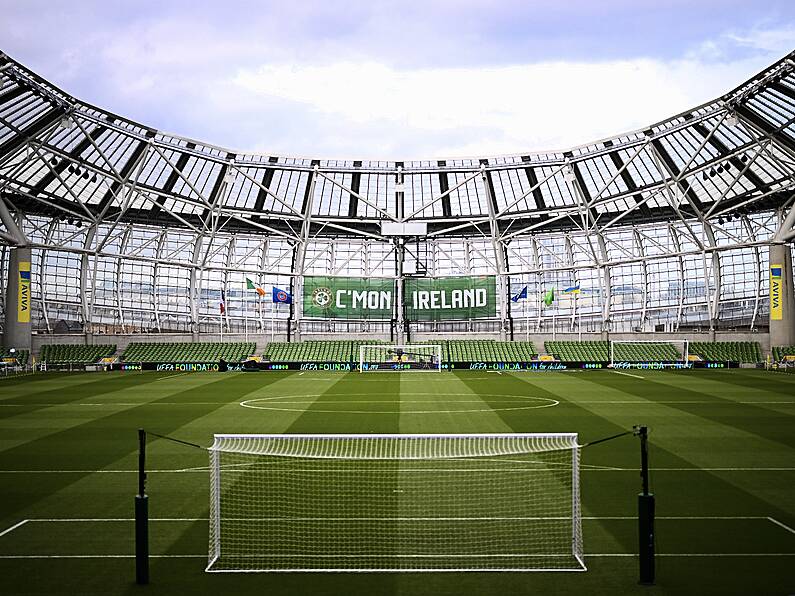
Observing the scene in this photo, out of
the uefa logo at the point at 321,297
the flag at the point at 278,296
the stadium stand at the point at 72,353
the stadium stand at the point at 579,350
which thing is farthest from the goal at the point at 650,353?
the stadium stand at the point at 72,353

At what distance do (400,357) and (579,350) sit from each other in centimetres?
1521

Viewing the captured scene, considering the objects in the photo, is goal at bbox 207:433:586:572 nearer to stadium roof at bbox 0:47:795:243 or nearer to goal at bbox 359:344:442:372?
stadium roof at bbox 0:47:795:243

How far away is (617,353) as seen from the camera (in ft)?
198

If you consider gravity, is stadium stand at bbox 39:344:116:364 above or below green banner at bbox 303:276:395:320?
below

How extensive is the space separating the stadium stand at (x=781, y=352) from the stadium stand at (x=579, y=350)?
12092 millimetres

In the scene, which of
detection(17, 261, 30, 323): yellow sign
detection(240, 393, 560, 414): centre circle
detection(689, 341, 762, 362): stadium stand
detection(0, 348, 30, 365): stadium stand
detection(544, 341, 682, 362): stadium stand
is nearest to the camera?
detection(240, 393, 560, 414): centre circle

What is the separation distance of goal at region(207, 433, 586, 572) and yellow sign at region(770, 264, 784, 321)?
40.1 m

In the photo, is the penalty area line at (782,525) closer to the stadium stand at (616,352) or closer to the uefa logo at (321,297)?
the stadium stand at (616,352)

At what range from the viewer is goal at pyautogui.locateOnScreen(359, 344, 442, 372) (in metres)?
57.6

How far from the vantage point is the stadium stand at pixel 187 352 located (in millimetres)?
59875

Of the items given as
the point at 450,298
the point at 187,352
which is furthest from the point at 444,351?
the point at 187,352

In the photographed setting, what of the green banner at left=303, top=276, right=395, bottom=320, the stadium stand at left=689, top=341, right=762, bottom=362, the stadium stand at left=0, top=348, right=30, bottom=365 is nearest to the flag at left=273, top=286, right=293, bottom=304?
the green banner at left=303, top=276, right=395, bottom=320

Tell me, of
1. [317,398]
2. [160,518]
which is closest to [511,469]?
[160,518]

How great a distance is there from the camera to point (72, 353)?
57.3 metres
